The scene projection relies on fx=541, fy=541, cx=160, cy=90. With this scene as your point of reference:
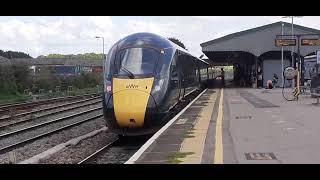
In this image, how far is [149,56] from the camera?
17188 mm

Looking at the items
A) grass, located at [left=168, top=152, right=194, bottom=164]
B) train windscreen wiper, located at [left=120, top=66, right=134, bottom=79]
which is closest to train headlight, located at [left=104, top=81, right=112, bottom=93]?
train windscreen wiper, located at [left=120, top=66, right=134, bottom=79]

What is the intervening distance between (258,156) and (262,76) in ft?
148

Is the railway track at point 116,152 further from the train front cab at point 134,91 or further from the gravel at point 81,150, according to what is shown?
the train front cab at point 134,91

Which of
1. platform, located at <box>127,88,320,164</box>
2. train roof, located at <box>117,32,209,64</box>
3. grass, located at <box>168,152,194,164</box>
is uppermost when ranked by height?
train roof, located at <box>117,32,209,64</box>

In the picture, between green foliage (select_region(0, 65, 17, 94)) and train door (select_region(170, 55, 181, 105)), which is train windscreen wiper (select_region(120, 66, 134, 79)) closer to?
train door (select_region(170, 55, 181, 105))

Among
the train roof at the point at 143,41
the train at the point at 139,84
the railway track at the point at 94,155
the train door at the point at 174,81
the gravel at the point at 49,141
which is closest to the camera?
the railway track at the point at 94,155

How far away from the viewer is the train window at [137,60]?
16766mm

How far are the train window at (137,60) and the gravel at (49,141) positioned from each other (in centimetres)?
348

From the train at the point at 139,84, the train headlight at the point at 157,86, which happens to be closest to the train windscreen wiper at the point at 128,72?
the train at the point at 139,84

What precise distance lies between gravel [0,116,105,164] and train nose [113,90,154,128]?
8.86ft

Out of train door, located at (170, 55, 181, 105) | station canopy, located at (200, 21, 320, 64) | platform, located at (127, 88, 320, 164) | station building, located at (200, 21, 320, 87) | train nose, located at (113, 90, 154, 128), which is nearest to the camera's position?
platform, located at (127, 88, 320, 164)

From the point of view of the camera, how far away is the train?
15914 millimetres
